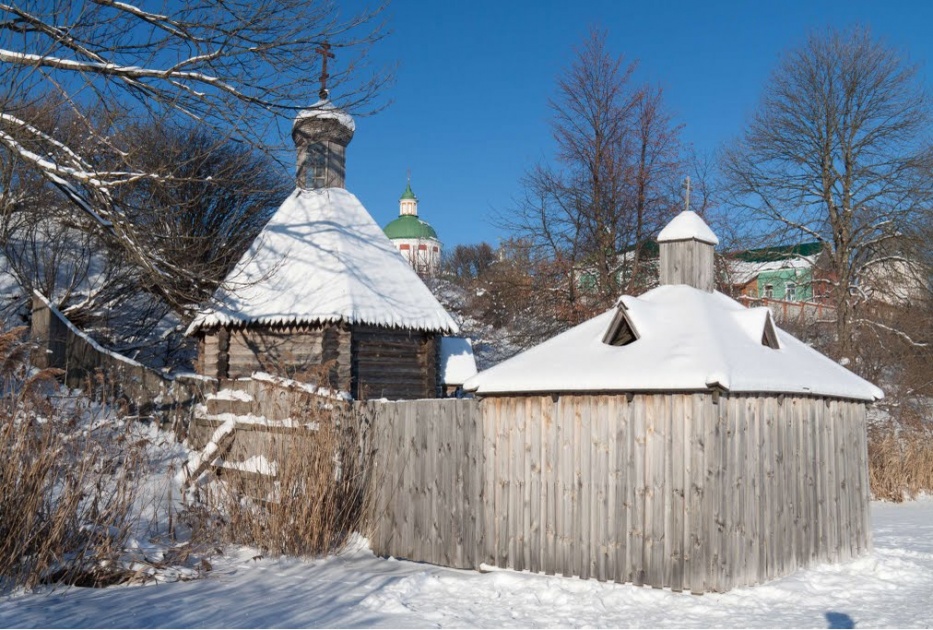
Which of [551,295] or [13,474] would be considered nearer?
[13,474]

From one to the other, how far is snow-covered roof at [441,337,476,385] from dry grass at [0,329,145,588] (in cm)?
1165

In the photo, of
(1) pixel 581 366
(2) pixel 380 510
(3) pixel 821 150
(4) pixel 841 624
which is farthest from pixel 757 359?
(3) pixel 821 150

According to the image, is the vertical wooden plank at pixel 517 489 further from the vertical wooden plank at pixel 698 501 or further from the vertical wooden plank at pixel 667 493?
the vertical wooden plank at pixel 698 501

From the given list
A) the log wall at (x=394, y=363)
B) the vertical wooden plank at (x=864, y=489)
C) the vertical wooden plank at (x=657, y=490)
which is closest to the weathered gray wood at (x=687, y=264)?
the vertical wooden plank at (x=864, y=489)

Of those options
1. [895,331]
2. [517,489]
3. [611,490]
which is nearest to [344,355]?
[517,489]

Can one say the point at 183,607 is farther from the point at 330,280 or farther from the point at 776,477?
the point at 330,280

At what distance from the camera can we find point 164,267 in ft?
37.9

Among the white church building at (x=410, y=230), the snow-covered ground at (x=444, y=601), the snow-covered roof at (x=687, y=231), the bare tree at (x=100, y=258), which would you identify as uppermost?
the white church building at (x=410, y=230)

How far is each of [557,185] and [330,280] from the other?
9.23 m

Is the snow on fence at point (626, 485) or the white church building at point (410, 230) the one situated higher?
the white church building at point (410, 230)

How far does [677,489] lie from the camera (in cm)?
849

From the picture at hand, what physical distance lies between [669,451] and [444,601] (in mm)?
2684

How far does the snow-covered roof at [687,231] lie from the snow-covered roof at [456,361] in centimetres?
876

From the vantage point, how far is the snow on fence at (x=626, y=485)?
8.44 metres
